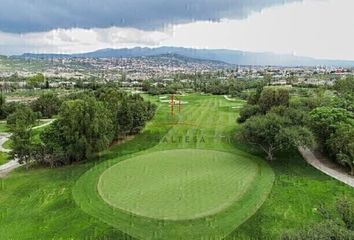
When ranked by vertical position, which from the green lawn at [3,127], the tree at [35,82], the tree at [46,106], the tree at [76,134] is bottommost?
the tree at [35,82]

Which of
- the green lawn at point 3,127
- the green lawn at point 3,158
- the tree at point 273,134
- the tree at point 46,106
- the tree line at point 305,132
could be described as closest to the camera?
the tree line at point 305,132

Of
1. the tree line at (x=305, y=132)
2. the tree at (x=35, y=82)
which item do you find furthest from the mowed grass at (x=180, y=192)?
the tree at (x=35, y=82)

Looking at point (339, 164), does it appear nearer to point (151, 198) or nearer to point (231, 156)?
point (231, 156)

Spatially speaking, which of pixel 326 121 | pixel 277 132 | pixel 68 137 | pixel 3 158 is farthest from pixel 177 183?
pixel 3 158

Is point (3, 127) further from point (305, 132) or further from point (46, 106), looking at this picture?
point (305, 132)

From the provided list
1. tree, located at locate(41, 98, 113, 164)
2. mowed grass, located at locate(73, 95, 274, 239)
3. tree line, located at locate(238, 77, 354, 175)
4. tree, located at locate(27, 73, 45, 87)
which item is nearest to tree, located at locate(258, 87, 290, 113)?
tree line, located at locate(238, 77, 354, 175)

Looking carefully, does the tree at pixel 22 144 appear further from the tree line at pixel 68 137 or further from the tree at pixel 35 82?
the tree at pixel 35 82

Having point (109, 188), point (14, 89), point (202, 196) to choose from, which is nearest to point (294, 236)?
point (202, 196)
